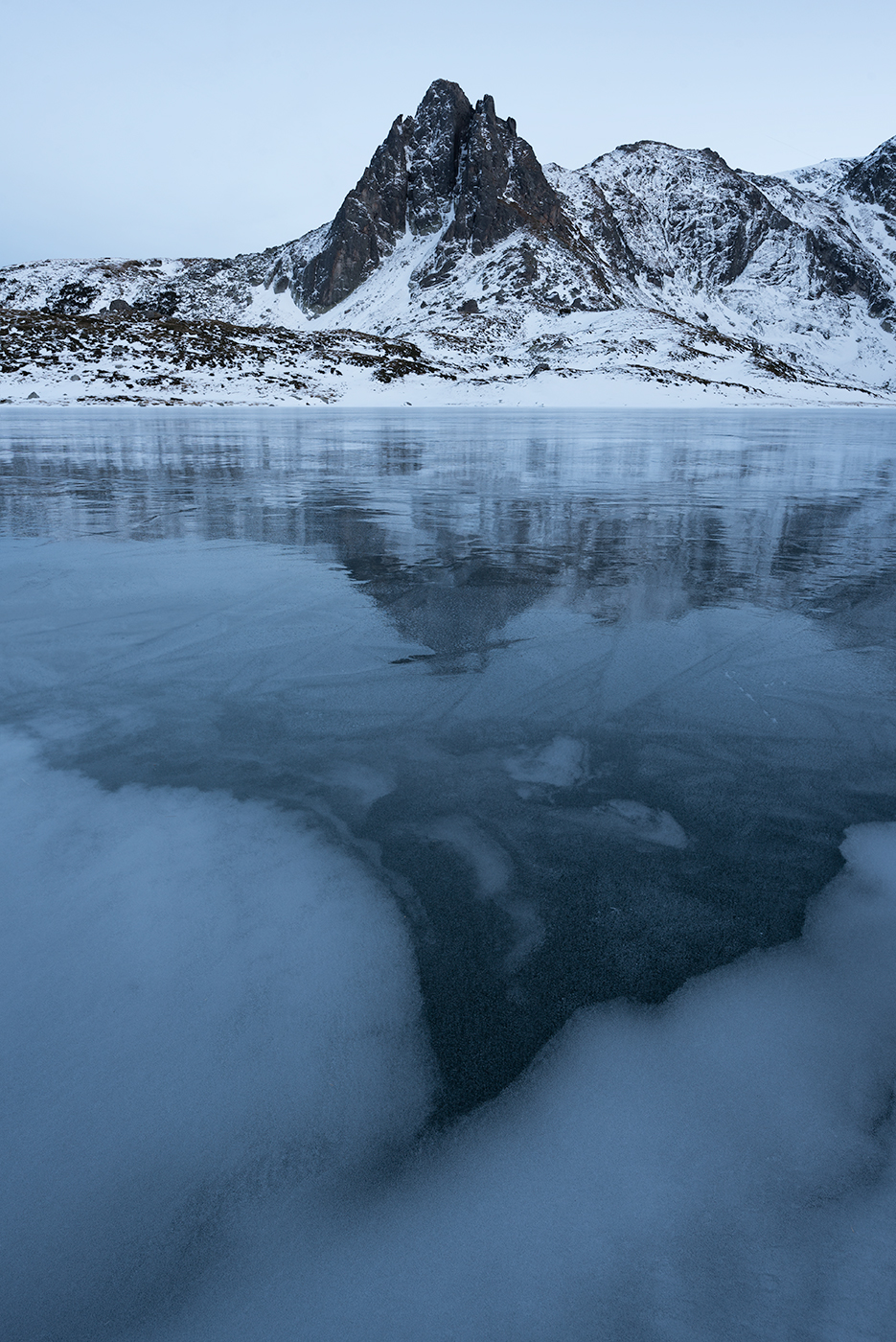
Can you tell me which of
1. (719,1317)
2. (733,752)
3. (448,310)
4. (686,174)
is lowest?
(719,1317)

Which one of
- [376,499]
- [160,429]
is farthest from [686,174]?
[376,499]

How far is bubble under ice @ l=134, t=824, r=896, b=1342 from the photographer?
3.79 feet

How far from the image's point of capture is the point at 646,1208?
1297 millimetres

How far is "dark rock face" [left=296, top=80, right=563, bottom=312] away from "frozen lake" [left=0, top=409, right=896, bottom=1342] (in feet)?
413

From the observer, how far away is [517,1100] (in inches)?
58.8

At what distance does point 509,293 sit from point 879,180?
144 meters

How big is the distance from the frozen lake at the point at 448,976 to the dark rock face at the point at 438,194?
126 metres

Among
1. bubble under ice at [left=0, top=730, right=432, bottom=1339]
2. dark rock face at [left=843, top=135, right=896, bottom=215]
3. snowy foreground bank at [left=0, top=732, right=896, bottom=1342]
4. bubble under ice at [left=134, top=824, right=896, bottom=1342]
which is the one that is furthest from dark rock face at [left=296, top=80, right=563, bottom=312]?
bubble under ice at [left=134, top=824, right=896, bottom=1342]

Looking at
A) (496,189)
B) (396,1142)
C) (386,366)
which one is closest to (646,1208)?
(396,1142)

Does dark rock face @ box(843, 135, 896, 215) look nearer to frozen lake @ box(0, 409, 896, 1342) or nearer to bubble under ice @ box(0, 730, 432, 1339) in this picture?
frozen lake @ box(0, 409, 896, 1342)

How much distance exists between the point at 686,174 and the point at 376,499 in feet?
627

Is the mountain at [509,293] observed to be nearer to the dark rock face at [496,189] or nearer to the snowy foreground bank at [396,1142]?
the dark rock face at [496,189]

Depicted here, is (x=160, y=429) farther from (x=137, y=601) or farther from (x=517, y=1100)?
(x=517, y=1100)

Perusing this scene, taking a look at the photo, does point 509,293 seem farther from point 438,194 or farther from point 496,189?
point 438,194
